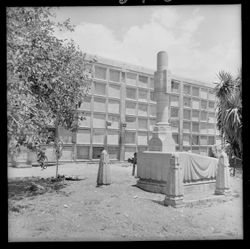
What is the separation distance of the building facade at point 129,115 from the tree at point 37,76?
1.57 meters

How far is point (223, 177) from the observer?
22.8 feet

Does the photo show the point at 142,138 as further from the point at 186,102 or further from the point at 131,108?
the point at 186,102

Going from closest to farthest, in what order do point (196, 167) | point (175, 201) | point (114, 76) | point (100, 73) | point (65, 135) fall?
point (175, 201)
point (196, 167)
point (65, 135)
point (100, 73)
point (114, 76)

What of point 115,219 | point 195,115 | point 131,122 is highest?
point 195,115

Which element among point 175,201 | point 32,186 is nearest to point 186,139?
point 175,201

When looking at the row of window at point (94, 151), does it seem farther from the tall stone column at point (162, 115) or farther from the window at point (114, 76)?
the window at point (114, 76)

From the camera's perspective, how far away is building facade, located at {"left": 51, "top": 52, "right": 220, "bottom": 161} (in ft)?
31.0

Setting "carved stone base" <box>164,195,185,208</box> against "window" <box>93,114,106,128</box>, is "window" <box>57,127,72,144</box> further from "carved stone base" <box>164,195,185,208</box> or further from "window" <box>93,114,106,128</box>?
"carved stone base" <box>164,195,185,208</box>

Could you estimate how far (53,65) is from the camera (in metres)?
6.66

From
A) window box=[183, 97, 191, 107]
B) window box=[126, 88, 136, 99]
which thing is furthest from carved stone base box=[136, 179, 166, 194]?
window box=[183, 97, 191, 107]

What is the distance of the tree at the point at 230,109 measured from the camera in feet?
20.7

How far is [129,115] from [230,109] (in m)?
5.51
